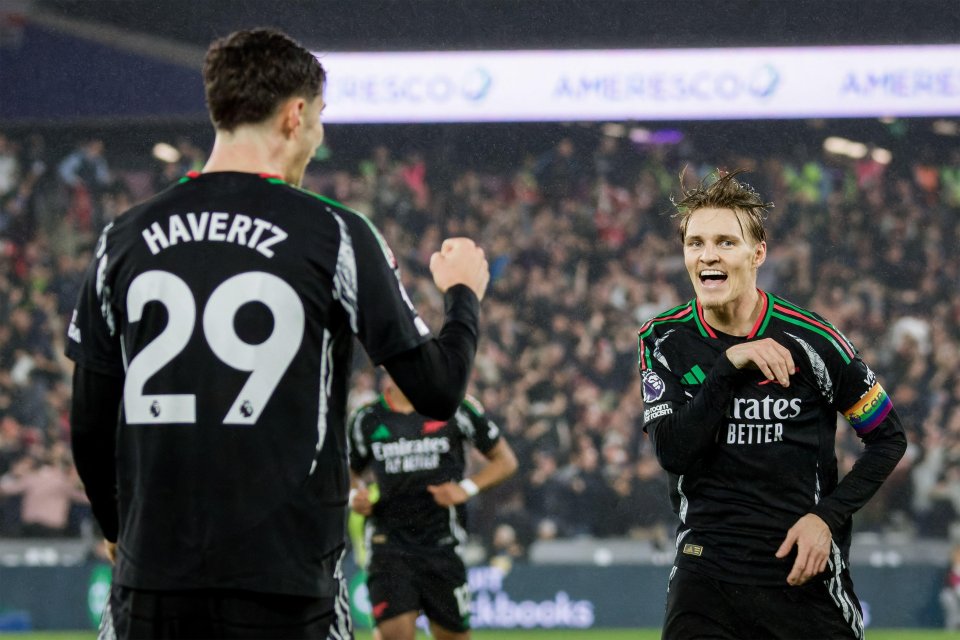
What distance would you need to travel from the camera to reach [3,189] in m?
17.5

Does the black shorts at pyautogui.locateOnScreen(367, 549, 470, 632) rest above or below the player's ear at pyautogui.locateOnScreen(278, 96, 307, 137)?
below

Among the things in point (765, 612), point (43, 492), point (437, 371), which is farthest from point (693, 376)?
point (43, 492)

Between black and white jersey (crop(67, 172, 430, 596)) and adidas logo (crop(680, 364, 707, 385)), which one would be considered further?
adidas logo (crop(680, 364, 707, 385))

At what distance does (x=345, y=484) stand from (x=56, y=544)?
12.4 metres

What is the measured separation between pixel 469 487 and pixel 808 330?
362 cm

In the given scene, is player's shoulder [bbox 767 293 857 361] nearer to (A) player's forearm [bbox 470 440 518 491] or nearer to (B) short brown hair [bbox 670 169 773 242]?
(B) short brown hair [bbox 670 169 773 242]

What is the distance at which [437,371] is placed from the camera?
2479 millimetres

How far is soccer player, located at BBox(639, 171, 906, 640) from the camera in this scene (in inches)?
154

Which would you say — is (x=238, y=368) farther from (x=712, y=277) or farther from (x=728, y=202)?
(x=728, y=202)

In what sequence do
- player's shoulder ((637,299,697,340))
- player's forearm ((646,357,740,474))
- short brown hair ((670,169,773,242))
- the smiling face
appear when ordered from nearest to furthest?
1. player's forearm ((646,357,740,474))
2. the smiling face
3. short brown hair ((670,169,773,242))
4. player's shoulder ((637,299,697,340))

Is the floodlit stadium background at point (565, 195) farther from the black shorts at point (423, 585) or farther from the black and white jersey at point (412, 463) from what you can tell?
the black shorts at point (423, 585)

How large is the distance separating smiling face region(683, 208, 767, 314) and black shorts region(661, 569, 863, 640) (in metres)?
0.92

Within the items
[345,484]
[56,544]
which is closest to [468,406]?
[345,484]

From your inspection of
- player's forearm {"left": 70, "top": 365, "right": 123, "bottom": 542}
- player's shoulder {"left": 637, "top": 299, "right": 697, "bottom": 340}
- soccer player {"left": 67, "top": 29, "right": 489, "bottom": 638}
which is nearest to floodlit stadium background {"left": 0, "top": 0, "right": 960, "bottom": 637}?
player's shoulder {"left": 637, "top": 299, "right": 697, "bottom": 340}
